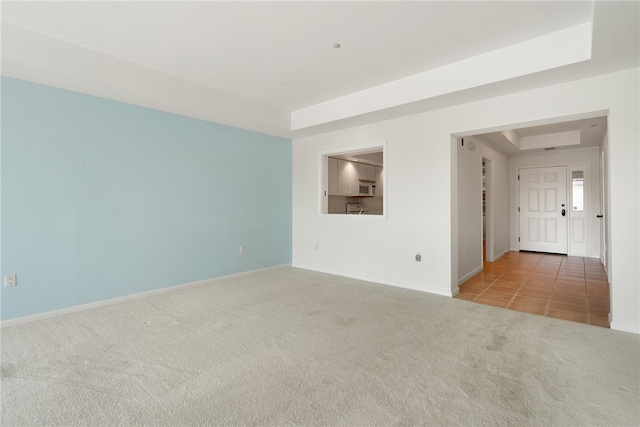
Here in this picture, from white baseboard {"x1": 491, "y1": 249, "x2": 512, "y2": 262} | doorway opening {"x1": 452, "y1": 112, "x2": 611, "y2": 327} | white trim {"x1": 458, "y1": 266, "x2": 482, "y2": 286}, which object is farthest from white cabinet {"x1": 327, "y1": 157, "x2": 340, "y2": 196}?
white baseboard {"x1": 491, "y1": 249, "x2": 512, "y2": 262}

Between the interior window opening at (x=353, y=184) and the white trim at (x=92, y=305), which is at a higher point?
the interior window opening at (x=353, y=184)

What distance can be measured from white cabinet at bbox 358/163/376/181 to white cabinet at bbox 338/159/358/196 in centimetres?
19

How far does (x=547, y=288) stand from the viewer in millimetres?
4332

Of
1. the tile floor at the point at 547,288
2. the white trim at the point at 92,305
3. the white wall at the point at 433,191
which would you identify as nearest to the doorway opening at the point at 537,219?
the tile floor at the point at 547,288

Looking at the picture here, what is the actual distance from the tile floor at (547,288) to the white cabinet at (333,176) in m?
2.93

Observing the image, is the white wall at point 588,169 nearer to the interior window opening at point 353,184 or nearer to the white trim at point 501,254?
the white trim at point 501,254

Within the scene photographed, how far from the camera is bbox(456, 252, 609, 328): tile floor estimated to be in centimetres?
344

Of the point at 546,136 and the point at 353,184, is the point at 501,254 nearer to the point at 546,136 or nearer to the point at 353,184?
the point at 546,136

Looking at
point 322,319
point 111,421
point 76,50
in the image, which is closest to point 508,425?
point 322,319

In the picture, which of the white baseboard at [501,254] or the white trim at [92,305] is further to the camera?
the white baseboard at [501,254]

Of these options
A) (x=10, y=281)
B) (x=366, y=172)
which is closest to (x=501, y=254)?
(x=366, y=172)

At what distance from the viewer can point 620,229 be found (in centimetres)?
289

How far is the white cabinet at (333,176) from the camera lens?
20.4ft

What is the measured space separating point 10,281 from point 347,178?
5.42 m
